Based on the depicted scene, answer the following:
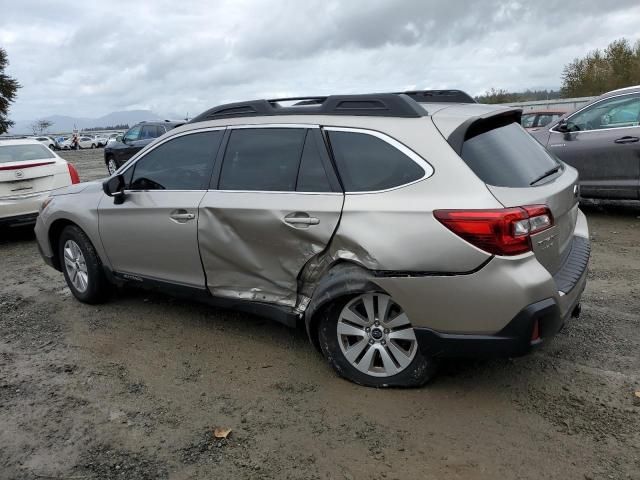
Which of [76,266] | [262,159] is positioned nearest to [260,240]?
[262,159]

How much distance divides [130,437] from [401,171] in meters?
2.13

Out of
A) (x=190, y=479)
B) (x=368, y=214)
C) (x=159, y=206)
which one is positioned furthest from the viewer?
(x=159, y=206)

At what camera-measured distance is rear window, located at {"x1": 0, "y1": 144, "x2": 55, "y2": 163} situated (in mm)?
8258

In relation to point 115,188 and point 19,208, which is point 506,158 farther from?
point 19,208

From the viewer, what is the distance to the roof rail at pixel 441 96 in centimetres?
395

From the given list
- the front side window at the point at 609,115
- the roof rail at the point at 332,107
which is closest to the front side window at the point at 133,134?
the front side window at the point at 609,115

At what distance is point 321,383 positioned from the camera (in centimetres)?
354

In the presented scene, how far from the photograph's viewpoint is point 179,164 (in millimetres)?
4289

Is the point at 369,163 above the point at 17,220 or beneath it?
above

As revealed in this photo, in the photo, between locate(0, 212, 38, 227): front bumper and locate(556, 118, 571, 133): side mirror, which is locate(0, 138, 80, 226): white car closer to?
locate(0, 212, 38, 227): front bumper

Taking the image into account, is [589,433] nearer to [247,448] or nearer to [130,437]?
[247,448]

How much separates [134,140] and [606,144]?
14.4 meters

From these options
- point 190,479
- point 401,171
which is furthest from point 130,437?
point 401,171

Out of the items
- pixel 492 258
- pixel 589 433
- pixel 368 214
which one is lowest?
pixel 589 433
